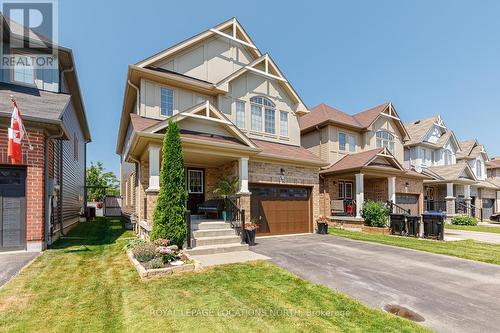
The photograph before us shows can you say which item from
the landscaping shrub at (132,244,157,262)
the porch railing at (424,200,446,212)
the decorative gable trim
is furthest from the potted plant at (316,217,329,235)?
the porch railing at (424,200,446,212)

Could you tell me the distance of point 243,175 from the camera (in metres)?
10.9

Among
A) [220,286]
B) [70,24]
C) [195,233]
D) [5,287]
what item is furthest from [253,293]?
[70,24]

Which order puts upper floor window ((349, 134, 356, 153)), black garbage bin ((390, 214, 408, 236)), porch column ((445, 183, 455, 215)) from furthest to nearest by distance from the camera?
1. porch column ((445, 183, 455, 215))
2. upper floor window ((349, 134, 356, 153))
3. black garbage bin ((390, 214, 408, 236))

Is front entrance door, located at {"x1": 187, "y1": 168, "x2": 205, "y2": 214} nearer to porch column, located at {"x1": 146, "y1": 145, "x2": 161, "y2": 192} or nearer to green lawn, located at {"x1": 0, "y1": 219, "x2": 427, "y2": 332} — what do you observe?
porch column, located at {"x1": 146, "y1": 145, "x2": 161, "y2": 192}

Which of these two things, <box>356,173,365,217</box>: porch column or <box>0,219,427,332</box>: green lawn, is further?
<box>356,173,365,217</box>: porch column

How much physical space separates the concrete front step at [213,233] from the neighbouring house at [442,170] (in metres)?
20.8

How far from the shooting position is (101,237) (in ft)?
36.7

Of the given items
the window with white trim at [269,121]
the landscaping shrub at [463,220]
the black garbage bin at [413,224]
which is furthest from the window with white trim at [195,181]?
the landscaping shrub at [463,220]

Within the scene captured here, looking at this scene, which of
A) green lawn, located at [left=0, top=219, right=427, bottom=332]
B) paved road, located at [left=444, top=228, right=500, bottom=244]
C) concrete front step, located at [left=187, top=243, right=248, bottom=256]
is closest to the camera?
green lawn, located at [left=0, top=219, right=427, bottom=332]

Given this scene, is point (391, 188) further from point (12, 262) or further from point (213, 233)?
point (12, 262)

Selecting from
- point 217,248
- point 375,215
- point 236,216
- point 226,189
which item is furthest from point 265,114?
point 375,215

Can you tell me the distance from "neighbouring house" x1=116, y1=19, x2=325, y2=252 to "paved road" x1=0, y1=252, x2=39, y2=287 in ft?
10.8

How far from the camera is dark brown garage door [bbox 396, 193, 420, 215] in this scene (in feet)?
63.2

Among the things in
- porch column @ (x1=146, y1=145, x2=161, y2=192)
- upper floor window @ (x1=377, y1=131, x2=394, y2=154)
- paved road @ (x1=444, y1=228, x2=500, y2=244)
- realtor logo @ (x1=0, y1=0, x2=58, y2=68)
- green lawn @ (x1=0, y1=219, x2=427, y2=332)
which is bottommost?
paved road @ (x1=444, y1=228, x2=500, y2=244)
